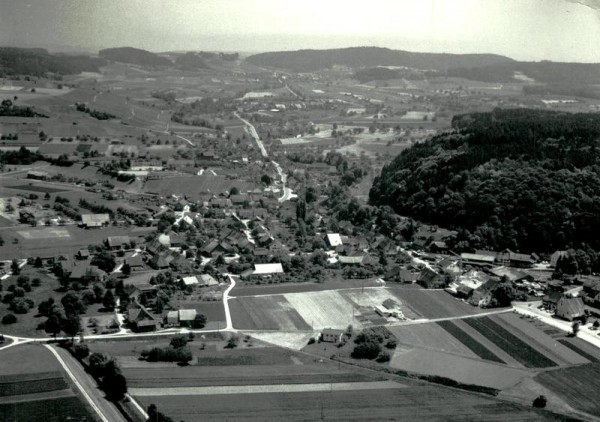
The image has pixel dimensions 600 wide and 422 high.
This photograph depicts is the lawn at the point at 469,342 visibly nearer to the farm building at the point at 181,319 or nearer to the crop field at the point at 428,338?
the crop field at the point at 428,338

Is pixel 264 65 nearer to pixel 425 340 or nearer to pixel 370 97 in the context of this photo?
pixel 370 97

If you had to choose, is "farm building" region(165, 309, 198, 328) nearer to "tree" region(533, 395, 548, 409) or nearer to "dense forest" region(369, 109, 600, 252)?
"tree" region(533, 395, 548, 409)

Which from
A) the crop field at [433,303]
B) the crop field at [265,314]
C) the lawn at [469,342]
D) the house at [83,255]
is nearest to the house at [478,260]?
the crop field at [433,303]

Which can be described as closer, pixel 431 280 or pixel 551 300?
pixel 551 300

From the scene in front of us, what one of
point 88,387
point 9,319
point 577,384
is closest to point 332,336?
point 577,384

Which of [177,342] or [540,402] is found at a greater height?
[177,342]

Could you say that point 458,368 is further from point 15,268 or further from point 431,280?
point 15,268
